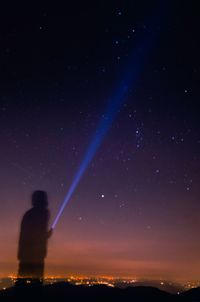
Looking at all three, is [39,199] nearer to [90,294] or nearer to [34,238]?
[34,238]

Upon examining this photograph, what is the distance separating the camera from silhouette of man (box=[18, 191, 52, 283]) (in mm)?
8961

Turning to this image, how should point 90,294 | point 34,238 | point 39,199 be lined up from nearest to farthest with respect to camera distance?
point 39,199, point 34,238, point 90,294

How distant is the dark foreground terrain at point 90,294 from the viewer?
830 centimetres

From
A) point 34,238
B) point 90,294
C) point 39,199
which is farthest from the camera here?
point 90,294

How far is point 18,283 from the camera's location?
8461 mm

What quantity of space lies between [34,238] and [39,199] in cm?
109

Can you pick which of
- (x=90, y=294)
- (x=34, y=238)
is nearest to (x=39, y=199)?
(x=34, y=238)

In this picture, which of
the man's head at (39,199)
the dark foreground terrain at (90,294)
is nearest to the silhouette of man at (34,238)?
the man's head at (39,199)

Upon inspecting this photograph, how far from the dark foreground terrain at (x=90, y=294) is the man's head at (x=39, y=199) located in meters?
2.00

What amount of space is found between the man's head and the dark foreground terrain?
78.7 inches

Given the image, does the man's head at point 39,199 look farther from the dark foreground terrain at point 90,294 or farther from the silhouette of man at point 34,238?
the dark foreground terrain at point 90,294

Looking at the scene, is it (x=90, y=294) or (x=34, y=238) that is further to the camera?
(x=90, y=294)

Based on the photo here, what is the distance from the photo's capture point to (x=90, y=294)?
955cm

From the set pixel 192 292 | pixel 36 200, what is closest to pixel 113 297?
pixel 192 292
